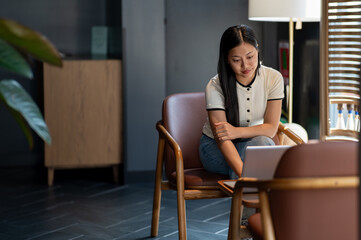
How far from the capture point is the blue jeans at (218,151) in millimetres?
2969

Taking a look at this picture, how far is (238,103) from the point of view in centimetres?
304

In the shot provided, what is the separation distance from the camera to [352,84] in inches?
129

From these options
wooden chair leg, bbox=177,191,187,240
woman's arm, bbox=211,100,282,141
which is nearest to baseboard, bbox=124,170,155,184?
wooden chair leg, bbox=177,191,187,240

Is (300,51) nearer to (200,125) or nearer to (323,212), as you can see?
(200,125)

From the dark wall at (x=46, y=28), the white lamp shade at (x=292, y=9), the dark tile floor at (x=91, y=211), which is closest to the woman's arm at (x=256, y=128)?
the dark tile floor at (x=91, y=211)

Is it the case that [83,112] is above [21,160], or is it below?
above

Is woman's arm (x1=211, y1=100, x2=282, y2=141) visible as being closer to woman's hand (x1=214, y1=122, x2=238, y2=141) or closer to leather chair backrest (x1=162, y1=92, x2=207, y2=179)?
woman's hand (x1=214, y1=122, x2=238, y2=141)

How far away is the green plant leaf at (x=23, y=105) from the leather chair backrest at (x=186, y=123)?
1.84 m

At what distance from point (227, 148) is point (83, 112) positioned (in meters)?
2.25

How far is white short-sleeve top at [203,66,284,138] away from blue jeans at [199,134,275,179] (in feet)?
0.40

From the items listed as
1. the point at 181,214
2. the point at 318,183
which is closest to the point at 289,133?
the point at 181,214

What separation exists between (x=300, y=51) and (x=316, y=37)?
32cm

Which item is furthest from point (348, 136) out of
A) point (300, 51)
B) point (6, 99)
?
point (6, 99)

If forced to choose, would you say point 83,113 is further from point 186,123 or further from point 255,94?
point 255,94
